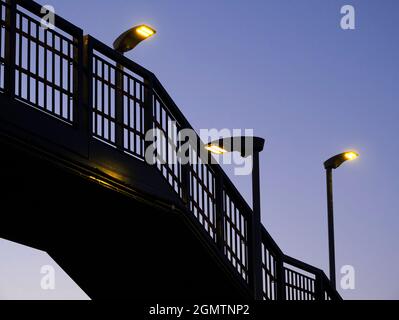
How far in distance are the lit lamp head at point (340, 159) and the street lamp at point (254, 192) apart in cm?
683

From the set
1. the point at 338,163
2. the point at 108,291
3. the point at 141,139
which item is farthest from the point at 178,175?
the point at 338,163

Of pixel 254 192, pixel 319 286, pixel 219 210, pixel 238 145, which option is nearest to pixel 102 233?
pixel 219 210

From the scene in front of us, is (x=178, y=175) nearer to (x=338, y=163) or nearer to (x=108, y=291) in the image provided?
(x=108, y=291)

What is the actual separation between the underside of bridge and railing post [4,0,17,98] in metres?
1.06

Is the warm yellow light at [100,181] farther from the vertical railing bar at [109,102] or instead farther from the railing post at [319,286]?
the railing post at [319,286]

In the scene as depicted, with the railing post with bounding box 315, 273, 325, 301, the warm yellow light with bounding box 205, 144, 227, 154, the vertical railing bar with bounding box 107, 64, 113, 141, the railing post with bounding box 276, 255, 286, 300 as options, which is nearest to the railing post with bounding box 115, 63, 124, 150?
the vertical railing bar with bounding box 107, 64, 113, 141

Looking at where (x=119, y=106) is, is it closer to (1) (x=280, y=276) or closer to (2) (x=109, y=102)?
(2) (x=109, y=102)

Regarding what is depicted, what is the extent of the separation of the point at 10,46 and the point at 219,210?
20.9ft

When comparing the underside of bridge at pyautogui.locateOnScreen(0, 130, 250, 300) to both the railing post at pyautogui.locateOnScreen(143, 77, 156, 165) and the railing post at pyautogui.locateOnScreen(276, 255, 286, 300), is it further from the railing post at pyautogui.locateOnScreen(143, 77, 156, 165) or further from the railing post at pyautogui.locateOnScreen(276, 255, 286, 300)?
the railing post at pyautogui.locateOnScreen(276, 255, 286, 300)

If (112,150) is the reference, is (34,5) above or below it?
above

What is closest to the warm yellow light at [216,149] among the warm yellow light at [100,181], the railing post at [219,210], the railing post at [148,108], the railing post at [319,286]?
the railing post at [219,210]
